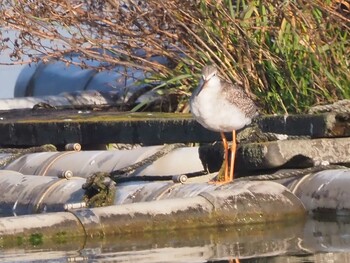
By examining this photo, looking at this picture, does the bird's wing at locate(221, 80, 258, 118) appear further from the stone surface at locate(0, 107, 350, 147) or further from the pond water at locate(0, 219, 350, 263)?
the pond water at locate(0, 219, 350, 263)

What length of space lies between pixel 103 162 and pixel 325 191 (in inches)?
98.1

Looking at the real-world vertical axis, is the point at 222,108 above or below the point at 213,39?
below

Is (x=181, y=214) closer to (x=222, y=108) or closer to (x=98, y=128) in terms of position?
(x=222, y=108)

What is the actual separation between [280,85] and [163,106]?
77.9 inches

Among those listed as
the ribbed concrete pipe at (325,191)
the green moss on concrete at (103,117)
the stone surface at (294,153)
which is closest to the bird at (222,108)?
the stone surface at (294,153)

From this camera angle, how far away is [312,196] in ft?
25.5

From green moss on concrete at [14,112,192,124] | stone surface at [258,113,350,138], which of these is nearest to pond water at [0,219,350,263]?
stone surface at [258,113,350,138]

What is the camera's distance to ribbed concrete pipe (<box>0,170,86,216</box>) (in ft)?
28.8

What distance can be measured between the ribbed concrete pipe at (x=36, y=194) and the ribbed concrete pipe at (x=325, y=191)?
5.22 feet

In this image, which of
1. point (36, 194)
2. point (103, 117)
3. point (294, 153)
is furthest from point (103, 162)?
point (294, 153)

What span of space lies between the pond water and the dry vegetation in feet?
9.96

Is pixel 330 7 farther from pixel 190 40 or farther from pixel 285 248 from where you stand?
pixel 285 248

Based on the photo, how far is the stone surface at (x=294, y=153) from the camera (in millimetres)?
8039

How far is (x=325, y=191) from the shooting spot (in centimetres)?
769
